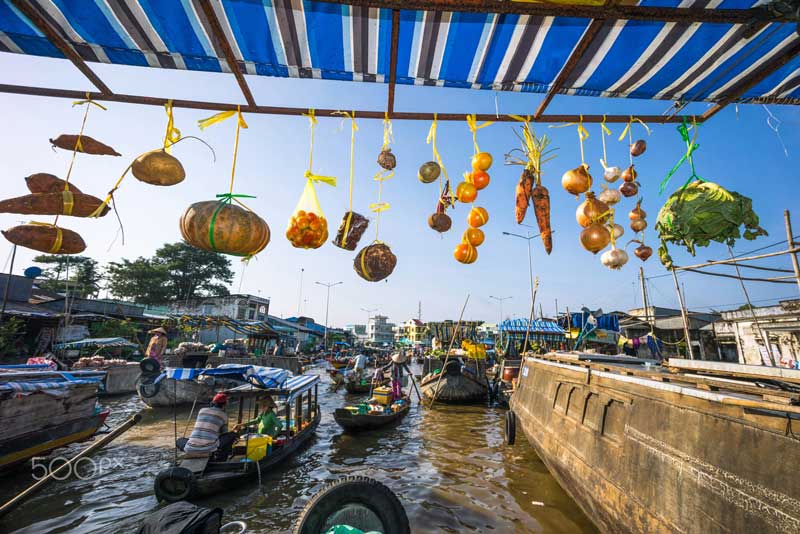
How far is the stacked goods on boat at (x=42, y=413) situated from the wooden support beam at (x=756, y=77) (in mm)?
14228

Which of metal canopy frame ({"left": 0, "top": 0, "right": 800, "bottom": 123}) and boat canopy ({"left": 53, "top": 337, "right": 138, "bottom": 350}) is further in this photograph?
boat canopy ({"left": 53, "top": 337, "right": 138, "bottom": 350})

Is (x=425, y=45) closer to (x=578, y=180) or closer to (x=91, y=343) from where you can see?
(x=578, y=180)

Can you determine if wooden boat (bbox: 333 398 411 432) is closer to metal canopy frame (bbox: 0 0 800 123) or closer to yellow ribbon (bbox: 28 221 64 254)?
yellow ribbon (bbox: 28 221 64 254)

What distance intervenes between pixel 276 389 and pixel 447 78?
30.1 ft

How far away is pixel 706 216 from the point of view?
3.47m

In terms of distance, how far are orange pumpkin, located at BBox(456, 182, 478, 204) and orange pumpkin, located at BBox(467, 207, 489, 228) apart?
35 cm

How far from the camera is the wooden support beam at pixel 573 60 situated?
280cm

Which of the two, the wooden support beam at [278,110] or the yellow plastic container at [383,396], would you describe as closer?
the wooden support beam at [278,110]

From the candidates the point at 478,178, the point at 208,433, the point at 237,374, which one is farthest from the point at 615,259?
the point at 237,374

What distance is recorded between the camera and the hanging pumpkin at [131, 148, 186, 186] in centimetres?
338

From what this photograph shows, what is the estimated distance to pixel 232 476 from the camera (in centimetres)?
789

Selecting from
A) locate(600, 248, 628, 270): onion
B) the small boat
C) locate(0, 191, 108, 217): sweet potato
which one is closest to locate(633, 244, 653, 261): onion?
locate(600, 248, 628, 270): onion

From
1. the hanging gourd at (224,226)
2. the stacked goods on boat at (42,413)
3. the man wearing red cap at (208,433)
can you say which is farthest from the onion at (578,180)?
the stacked goods on boat at (42,413)

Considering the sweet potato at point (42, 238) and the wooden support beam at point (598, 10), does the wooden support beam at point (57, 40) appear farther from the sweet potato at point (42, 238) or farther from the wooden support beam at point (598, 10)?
the wooden support beam at point (598, 10)
